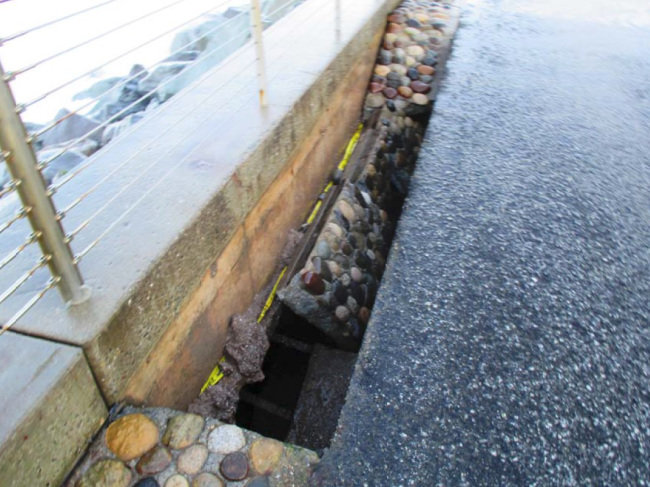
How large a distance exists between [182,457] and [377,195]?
2554 millimetres

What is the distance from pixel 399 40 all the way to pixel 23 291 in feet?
13.6

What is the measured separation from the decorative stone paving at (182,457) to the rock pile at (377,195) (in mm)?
1099

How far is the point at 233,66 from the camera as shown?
3271 millimetres

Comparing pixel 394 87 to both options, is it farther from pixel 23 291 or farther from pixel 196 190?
pixel 23 291

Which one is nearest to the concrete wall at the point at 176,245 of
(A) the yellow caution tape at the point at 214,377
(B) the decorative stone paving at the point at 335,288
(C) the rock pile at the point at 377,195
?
(A) the yellow caution tape at the point at 214,377

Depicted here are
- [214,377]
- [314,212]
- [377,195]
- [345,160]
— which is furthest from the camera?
[345,160]

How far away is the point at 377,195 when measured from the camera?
389 centimetres

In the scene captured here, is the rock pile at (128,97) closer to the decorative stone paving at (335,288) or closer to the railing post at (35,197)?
the decorative stone paving at (335,288)

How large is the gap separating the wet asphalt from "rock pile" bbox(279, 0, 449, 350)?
1.73 feet

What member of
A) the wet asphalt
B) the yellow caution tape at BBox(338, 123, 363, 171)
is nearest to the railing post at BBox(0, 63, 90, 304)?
the wet asphalt

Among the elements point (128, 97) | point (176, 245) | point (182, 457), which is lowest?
point (128, 97)

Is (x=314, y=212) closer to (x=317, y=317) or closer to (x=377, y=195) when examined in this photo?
(x=377, y=195)

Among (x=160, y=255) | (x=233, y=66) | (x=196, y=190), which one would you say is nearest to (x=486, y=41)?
(x=233, y=66)

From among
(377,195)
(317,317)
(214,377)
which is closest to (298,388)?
(317,317)
